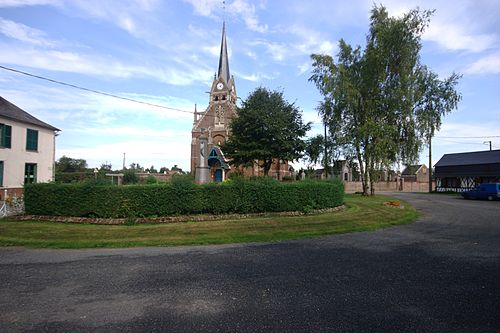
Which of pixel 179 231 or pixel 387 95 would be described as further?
pixel 387 95

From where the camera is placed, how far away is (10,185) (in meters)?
21.1

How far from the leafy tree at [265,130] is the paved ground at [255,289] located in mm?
18340

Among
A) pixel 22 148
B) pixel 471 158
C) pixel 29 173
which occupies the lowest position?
pixel 29 173

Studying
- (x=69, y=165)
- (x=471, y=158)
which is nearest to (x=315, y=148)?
(x=471, y=158)

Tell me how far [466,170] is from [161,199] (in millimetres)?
46203

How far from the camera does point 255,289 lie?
504 centimetres

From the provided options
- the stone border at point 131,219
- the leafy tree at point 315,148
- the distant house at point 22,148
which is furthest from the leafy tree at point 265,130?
the distant house at point 22,148

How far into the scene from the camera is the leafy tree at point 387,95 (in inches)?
942

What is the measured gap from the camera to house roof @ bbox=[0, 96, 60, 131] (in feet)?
70.5

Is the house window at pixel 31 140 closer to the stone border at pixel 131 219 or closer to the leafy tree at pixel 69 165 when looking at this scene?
the stone border at pixel 131 219

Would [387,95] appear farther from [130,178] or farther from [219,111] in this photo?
[219,111]

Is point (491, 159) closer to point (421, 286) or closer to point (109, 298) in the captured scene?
point (421, 286)

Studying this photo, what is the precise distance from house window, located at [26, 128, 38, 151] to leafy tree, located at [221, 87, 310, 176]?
54.9 ft

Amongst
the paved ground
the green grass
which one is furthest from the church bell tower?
the paved ground
